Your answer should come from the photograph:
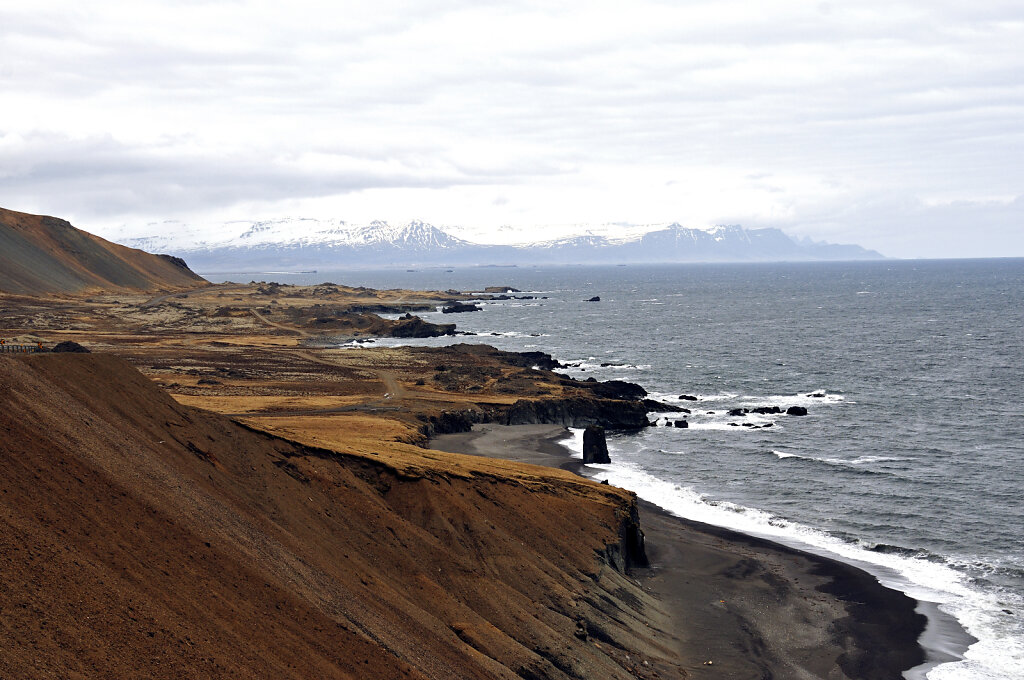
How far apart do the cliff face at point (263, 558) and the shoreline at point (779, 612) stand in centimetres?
261

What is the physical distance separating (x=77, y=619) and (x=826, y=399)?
8244cm

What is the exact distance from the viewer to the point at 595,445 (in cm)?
6372

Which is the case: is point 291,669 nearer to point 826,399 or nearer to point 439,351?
point 826,399

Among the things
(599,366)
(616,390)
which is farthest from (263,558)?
(599,366)

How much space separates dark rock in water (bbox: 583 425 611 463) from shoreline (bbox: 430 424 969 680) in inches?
473

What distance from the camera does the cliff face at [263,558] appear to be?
20172 millimetres

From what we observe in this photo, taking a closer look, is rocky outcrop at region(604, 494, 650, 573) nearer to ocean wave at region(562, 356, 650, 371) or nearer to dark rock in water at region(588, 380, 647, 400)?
dark rock in water at region(588, 380, 647, 400)

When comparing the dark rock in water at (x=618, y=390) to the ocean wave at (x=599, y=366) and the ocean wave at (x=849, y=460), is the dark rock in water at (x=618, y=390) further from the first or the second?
the ocean wave at (x=849, y=460)

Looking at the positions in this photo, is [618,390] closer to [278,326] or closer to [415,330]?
[415,330]

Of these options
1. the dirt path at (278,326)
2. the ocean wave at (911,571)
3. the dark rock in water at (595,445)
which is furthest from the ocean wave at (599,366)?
the ocean wave at (911,571)

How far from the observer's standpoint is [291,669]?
2169 cm

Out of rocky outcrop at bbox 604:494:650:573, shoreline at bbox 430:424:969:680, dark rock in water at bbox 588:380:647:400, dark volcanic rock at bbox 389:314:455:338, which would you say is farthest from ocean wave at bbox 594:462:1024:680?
dark volcanic rock at bbox 389:314:455:338

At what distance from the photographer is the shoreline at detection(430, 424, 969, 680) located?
35062mm

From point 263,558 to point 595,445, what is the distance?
131ft
